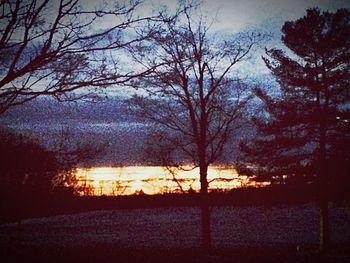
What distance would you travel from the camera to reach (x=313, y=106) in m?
19.2

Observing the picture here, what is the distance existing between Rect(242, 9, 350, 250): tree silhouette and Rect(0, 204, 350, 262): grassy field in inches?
166

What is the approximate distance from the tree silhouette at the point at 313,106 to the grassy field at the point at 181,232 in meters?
4.22

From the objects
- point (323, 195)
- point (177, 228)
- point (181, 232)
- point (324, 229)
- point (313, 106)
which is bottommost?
point (181, 232)

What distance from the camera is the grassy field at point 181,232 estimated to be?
17.2 meters

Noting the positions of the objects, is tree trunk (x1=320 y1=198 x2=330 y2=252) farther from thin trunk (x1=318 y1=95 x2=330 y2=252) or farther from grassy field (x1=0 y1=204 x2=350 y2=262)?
grassy field (x1=0 y1=204 x2=350 y2=262)

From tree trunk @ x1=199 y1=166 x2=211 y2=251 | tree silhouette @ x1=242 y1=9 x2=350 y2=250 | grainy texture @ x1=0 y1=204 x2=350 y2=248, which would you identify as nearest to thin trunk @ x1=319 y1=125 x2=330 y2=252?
tree silhouette @ x1=242 y1=9 x2=350 y2=250

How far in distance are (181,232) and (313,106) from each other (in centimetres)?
1548

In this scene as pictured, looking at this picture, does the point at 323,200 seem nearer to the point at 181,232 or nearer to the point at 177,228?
the point at 181,232

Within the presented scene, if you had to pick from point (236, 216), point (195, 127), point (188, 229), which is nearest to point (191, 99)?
point (195, 127)

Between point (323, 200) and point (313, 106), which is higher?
point (313, 106)

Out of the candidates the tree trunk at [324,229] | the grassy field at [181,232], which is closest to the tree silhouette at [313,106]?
the tree trunk at [324,229]

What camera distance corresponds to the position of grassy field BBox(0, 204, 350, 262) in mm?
17203

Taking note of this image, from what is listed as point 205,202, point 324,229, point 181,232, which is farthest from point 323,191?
point 181,232

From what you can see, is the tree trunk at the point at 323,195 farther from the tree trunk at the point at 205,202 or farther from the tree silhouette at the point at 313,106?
the tree trunk at the point at 205,202
